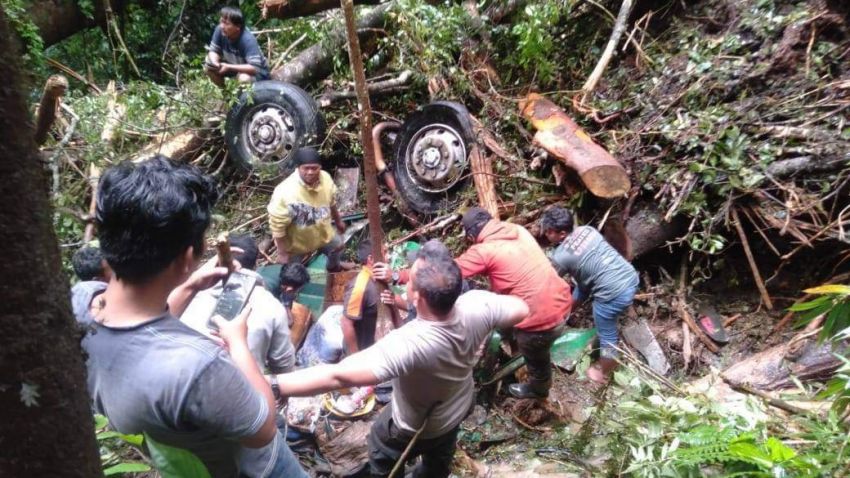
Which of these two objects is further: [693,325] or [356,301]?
[693,325]

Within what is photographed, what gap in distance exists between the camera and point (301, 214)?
478 centimetres

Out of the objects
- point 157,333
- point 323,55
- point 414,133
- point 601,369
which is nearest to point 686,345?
point 601,369

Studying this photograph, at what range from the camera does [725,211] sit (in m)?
4.24

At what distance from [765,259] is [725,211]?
2.42 feet

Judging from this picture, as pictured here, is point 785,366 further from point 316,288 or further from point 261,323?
point 316,288

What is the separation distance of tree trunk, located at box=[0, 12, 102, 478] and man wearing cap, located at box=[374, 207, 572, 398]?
2.97 m

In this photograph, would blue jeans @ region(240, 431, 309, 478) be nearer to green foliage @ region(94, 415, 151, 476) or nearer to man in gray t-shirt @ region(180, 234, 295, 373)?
green foliage @ region(94, 415, 151, 476)

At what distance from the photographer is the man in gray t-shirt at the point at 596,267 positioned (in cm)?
411

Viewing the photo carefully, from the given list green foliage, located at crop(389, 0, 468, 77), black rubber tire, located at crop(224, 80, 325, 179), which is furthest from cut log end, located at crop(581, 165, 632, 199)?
black rubber tire, located at crop(224, 80, 325, 179)

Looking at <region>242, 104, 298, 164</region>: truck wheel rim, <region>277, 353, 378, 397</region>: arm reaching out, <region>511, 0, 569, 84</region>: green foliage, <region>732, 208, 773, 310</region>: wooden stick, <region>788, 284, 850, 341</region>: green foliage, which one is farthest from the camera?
<region>242, 104, 298, 164</region>: truck wheel rim

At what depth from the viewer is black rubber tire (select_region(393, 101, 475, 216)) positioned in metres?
5.49

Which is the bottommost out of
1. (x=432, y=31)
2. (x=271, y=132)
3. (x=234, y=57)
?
(x=271, y=132)

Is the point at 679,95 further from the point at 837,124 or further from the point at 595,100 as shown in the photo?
the point at 837,124

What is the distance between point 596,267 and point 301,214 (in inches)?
97.5
